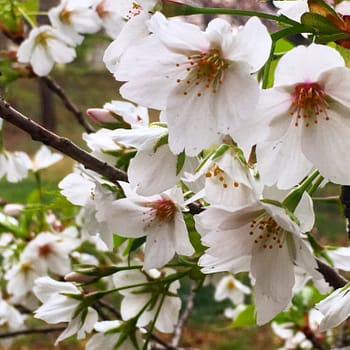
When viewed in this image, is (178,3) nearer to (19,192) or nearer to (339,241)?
(339,241)

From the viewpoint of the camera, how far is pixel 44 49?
46.1 inches

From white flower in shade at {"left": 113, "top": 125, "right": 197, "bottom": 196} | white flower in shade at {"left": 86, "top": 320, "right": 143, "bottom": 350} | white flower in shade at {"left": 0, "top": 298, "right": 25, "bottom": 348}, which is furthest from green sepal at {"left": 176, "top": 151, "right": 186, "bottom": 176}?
white flower in shade at {"left": 0, "top": 298, "right": 25, "bottom": 348}

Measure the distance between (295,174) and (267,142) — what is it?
31mm

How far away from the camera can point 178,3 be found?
18.3 inches

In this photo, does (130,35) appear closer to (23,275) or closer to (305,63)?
(305,63)

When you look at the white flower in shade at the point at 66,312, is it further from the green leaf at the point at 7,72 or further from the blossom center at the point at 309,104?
the green leaf at the point at 7,72

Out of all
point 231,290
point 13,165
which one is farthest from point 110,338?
point 231,290

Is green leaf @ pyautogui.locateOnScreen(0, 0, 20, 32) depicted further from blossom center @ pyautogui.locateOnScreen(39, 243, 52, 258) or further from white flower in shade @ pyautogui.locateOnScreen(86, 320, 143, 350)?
white flower in shade @ pyautogui.locateOnScreen(86, 320, 143, 350)

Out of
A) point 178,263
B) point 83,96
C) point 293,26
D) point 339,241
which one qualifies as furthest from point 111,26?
point 83,96

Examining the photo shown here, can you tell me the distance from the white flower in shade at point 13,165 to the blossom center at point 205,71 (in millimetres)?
745

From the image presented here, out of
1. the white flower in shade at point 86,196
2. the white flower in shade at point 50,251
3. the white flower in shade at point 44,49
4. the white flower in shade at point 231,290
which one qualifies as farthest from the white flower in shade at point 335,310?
the white flower in shade at point 231,290

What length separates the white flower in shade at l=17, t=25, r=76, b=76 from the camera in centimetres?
114

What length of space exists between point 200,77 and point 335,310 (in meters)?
0.21

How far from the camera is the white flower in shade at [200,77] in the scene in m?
0.41
